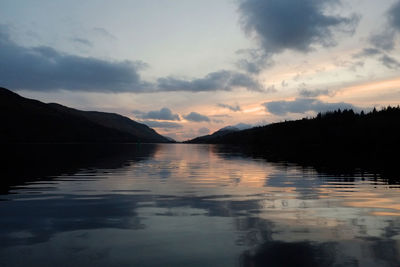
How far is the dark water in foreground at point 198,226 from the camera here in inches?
481

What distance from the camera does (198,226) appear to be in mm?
16922

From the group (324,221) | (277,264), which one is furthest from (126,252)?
(324,221)

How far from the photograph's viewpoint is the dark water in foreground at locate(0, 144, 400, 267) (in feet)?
40.1

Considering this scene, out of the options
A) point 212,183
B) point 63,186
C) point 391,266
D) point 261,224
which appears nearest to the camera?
point 391,266

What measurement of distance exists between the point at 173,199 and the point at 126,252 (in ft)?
41.1

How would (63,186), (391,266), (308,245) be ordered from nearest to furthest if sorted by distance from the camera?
1. (391,266)
2. (308,245)
3. (63,186)

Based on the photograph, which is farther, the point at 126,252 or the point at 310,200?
the point at 310,200

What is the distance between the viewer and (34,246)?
13359mm

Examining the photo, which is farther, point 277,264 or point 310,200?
point 310,200

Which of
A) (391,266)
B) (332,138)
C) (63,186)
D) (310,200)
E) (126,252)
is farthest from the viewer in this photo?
(332,138)

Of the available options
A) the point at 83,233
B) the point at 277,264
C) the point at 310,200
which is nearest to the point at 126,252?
the point at 83,233

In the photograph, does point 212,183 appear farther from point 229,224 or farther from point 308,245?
point 308,245

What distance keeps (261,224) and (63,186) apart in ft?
71.4

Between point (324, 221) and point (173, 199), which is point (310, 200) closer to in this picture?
point (324, 221)
